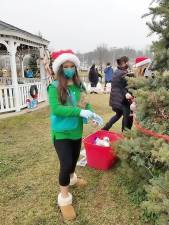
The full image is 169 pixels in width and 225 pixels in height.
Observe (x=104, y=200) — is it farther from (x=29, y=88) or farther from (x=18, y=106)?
(x=29, y=88)

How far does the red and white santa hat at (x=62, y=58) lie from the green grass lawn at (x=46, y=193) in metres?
1.73

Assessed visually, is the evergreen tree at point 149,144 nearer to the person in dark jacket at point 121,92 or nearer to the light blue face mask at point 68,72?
the light blue face mask at point 68,72

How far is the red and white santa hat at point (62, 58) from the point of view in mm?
3630

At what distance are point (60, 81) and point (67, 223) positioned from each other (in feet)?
5.50

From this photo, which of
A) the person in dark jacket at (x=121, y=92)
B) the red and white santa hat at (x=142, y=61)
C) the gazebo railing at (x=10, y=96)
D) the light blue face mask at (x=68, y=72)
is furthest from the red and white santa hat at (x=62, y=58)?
the gazebo railing at (x=10, y=96)

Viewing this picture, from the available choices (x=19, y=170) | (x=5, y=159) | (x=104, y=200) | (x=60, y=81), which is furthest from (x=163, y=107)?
(x=5, y=159)

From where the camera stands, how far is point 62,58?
3.64 meters

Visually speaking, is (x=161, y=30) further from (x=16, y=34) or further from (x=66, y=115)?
(x=16, y=34)

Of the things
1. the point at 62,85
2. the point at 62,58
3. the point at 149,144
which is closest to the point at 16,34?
the point at 62,58

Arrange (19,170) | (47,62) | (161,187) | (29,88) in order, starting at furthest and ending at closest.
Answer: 1. (47,62)
2. (29,88)
3. (19,170)
4. (161,187)

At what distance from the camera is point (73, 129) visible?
364cm

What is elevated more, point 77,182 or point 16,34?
point 16,34

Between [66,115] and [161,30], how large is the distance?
148cm

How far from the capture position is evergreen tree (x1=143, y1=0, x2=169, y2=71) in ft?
11.2
